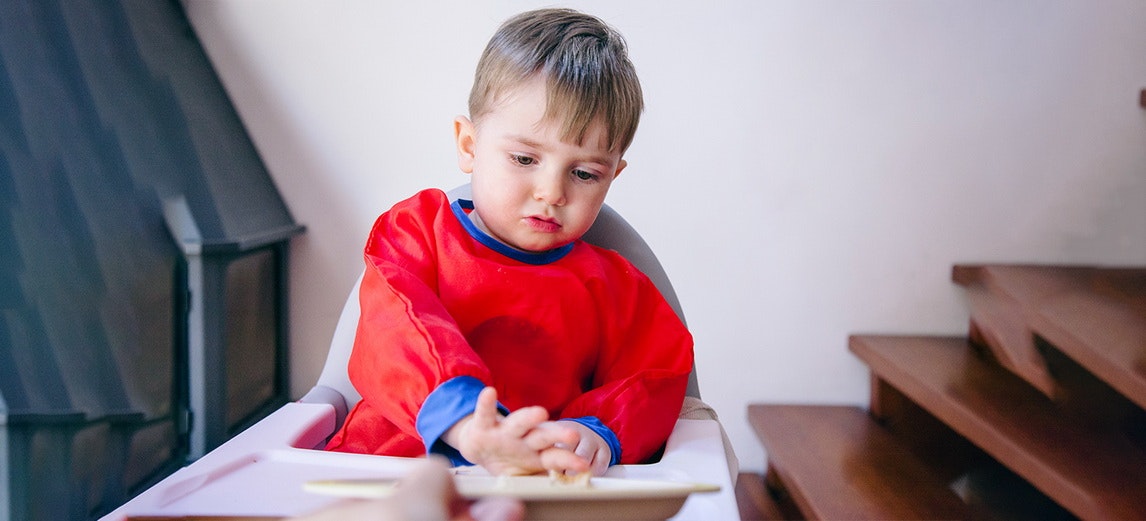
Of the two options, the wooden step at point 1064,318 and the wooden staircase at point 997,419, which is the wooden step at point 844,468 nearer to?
the wooden staircase at point 997,419

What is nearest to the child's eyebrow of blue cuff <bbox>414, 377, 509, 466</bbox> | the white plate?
blue cuff <bbox>414, 377, 509, 466</bbox>

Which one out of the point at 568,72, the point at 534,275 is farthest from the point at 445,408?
the point at 568,72

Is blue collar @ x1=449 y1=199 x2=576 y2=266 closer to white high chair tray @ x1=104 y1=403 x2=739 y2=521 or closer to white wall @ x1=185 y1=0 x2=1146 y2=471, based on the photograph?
white high chair tray @ x1=104 y1=403 x2=739 y2=521

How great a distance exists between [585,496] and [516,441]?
0.31 ft

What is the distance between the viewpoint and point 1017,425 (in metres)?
1.22

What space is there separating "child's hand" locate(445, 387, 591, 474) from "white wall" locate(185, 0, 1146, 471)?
865 mm

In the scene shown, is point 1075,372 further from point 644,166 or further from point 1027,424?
point 644,166

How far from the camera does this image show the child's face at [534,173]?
→ 2.33 ft

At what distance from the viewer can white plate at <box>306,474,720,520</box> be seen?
455mm

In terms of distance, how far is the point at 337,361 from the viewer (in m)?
0.84

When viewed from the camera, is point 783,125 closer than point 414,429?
No

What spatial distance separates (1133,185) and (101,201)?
1.70 meters

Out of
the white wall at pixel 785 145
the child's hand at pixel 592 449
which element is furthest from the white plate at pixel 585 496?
the white wall at pixel 785 145

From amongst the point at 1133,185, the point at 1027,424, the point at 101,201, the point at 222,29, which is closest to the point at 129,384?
the point at 101,201
